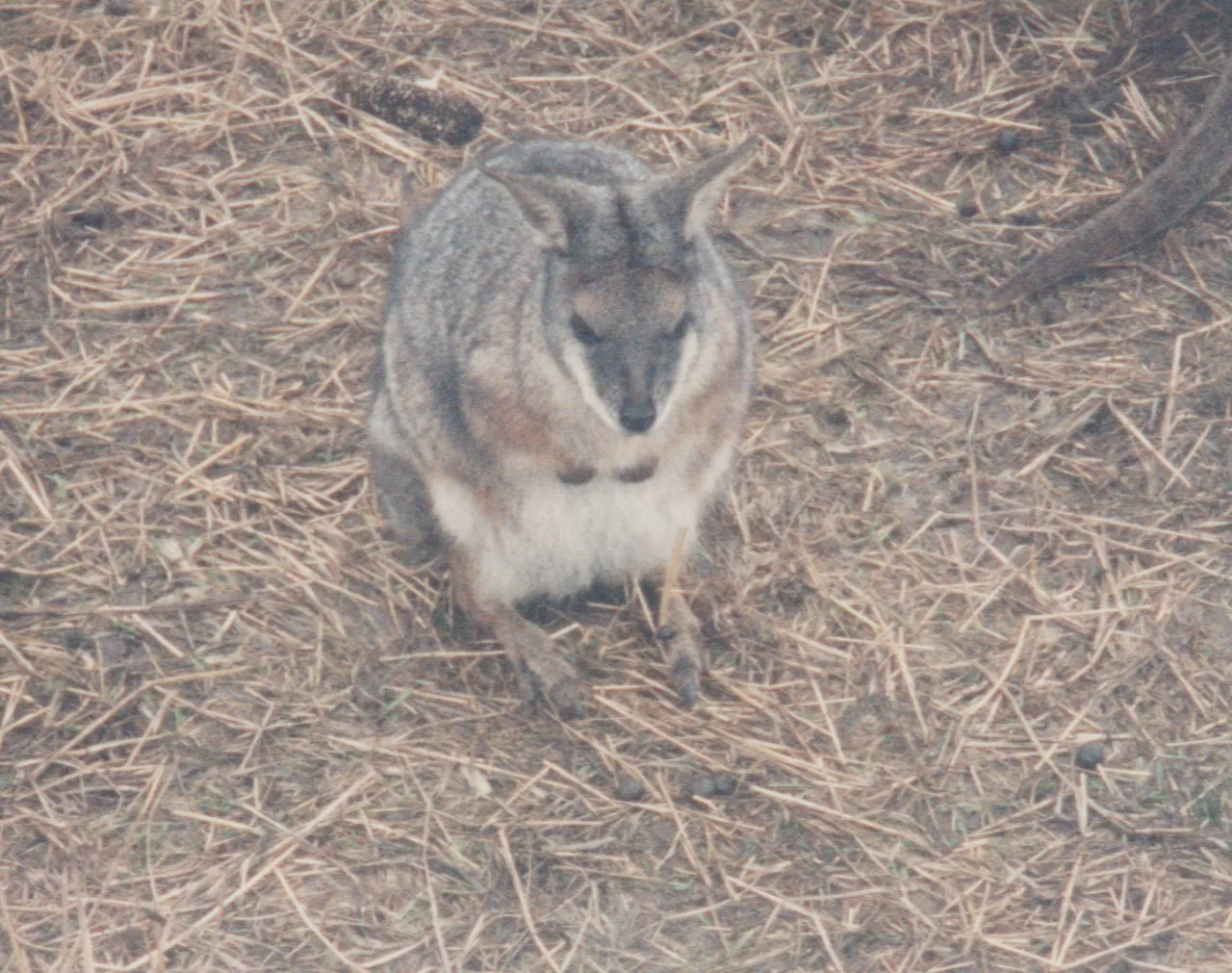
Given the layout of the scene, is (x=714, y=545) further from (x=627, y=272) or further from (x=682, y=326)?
(x=627, y=272)

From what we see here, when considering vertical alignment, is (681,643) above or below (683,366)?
below

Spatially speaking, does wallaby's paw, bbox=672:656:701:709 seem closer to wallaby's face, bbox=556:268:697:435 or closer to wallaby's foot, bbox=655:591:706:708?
wallaby's foot, bbox=655:591:706:708

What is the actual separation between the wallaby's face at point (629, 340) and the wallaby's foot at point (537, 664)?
70 centimetres

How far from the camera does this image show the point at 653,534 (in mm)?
3449

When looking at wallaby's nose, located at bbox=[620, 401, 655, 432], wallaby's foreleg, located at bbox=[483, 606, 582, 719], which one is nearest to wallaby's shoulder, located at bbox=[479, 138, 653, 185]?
wallaby's nose, located at bbox=[620, 401, 655, 432]

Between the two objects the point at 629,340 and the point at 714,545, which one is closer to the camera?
the point at 629,340

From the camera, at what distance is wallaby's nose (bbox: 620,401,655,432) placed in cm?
292

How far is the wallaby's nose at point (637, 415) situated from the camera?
2.92 meters

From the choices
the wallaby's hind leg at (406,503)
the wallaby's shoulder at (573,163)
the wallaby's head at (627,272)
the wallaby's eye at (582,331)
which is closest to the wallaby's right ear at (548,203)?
the wallaby's head at (627,272)

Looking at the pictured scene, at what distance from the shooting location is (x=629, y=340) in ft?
9.57

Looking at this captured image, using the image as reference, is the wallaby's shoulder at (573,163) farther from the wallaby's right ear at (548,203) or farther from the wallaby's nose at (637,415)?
the wallaby's nose at (637,415)

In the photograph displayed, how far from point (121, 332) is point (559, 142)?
1.28 m

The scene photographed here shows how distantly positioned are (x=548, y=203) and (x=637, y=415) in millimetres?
409

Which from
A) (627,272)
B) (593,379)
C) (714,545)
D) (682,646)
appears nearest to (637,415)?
(593,379)
